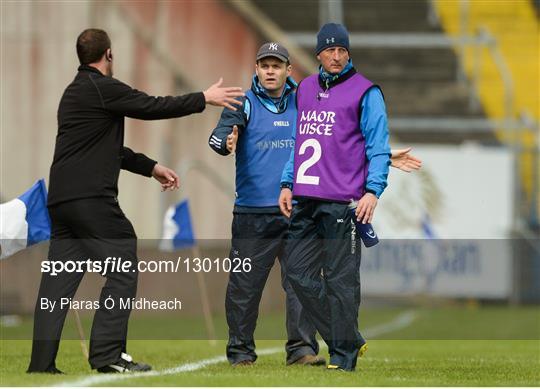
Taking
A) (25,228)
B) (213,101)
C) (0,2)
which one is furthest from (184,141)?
(213,101)

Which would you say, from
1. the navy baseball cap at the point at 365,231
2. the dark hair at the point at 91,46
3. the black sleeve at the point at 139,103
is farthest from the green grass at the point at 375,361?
the dark hair at the point at 91,46

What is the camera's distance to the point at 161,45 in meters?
20.9

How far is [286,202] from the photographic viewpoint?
8.35 meters

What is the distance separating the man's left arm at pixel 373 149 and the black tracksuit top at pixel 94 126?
871mm

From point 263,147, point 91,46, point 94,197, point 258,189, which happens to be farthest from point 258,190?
point 91,46

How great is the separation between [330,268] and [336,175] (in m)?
0.50

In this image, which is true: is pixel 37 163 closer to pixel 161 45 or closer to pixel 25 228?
pixel 161 45

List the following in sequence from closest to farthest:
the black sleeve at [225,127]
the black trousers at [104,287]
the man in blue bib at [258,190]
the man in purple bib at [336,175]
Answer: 1. the black trousers at [104,287]
2. the man in purple bib at [336,175]
3. the black sleeve at [225,127]
4. the man in blue bib at [258,190]

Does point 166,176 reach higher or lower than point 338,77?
lower

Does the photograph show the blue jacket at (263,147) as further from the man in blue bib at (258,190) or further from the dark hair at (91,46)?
the dark hair at (91,46)

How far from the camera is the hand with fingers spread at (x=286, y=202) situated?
328 inches

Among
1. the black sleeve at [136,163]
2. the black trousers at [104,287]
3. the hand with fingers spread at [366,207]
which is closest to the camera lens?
the hand with fingers spread at [366,207]

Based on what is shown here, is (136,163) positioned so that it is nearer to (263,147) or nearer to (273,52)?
(263,147)

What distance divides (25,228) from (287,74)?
1911 mm
